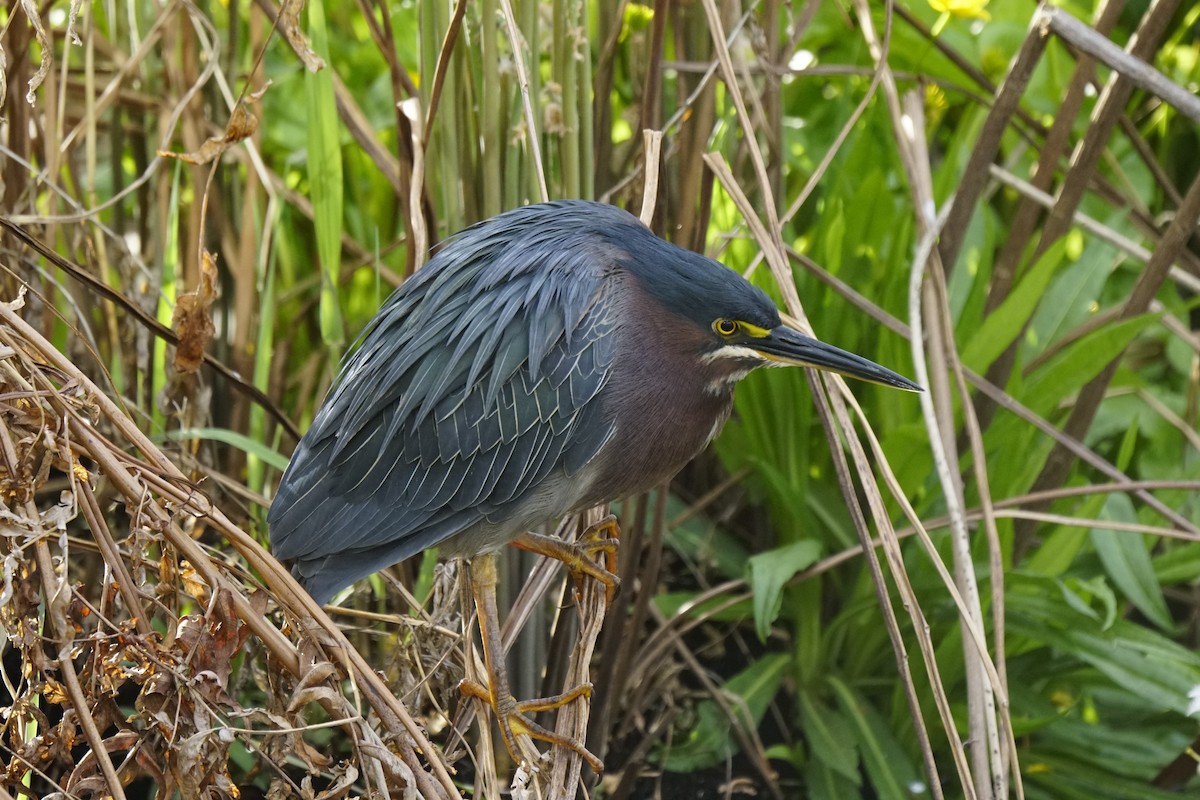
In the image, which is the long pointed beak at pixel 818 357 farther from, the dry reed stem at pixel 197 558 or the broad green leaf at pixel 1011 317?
the broad green leaf at pixel 1011 317

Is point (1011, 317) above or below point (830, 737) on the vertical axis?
above

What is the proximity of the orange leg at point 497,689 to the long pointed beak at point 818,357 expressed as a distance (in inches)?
20.7

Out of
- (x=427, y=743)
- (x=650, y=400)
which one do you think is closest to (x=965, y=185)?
(x=650, y=400)

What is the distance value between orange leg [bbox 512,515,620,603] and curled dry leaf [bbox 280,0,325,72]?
2.45ft

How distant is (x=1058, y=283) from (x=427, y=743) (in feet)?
6.87

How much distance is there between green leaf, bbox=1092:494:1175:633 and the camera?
2.40 metres

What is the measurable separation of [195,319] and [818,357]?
0.86 metres

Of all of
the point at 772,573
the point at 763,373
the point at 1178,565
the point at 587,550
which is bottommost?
the point at 1178,565

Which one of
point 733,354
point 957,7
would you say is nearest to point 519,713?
point 733,354

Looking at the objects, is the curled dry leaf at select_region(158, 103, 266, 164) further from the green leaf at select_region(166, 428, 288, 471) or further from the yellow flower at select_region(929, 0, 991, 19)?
the yellow flower at select_region(929, 0, 991, 19)

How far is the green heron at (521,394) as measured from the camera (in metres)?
1.67

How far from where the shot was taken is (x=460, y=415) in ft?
5.62

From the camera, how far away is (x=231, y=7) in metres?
2.37

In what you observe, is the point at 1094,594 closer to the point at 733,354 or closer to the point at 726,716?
the point at 726,716
